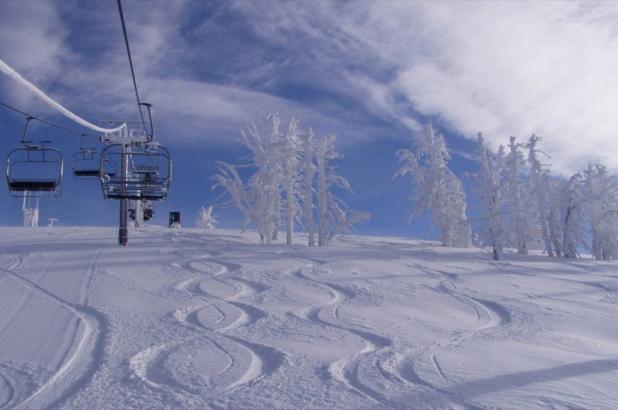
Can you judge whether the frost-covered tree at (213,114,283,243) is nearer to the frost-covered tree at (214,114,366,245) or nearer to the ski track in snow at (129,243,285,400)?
the frost-covered tree at (214,114,366,245)

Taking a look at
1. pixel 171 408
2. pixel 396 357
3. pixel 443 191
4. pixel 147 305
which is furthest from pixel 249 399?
pixel 443 191

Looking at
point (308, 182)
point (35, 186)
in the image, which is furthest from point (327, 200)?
point (35, 186)

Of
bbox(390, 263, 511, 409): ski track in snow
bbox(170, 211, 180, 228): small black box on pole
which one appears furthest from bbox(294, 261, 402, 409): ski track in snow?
bbox(170, 211, 180, 228): small black box on pole

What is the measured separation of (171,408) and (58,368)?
215cm

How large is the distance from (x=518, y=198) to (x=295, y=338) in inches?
1173

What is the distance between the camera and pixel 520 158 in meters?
33.9

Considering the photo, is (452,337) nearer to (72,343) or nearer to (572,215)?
(72,343)

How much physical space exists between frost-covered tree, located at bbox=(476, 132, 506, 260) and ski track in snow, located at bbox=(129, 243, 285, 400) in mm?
19189

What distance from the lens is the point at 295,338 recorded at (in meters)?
7.94

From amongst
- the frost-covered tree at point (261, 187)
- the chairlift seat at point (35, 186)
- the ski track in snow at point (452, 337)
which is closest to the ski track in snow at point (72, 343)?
the chairlift seat at point (35, 186)

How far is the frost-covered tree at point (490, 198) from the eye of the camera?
29.0m

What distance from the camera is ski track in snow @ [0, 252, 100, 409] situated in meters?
5.39

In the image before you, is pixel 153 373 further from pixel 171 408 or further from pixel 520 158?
pixel 520 158

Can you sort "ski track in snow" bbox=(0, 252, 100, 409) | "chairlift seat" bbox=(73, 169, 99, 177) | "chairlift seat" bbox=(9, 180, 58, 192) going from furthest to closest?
"chairlift seat" bbox=(73, 169, 99, 177) < "chairlift seat" bbox=(9, 180, 58, 192) < "ski track in snow" bbox=(0, 252, 100, 409)
